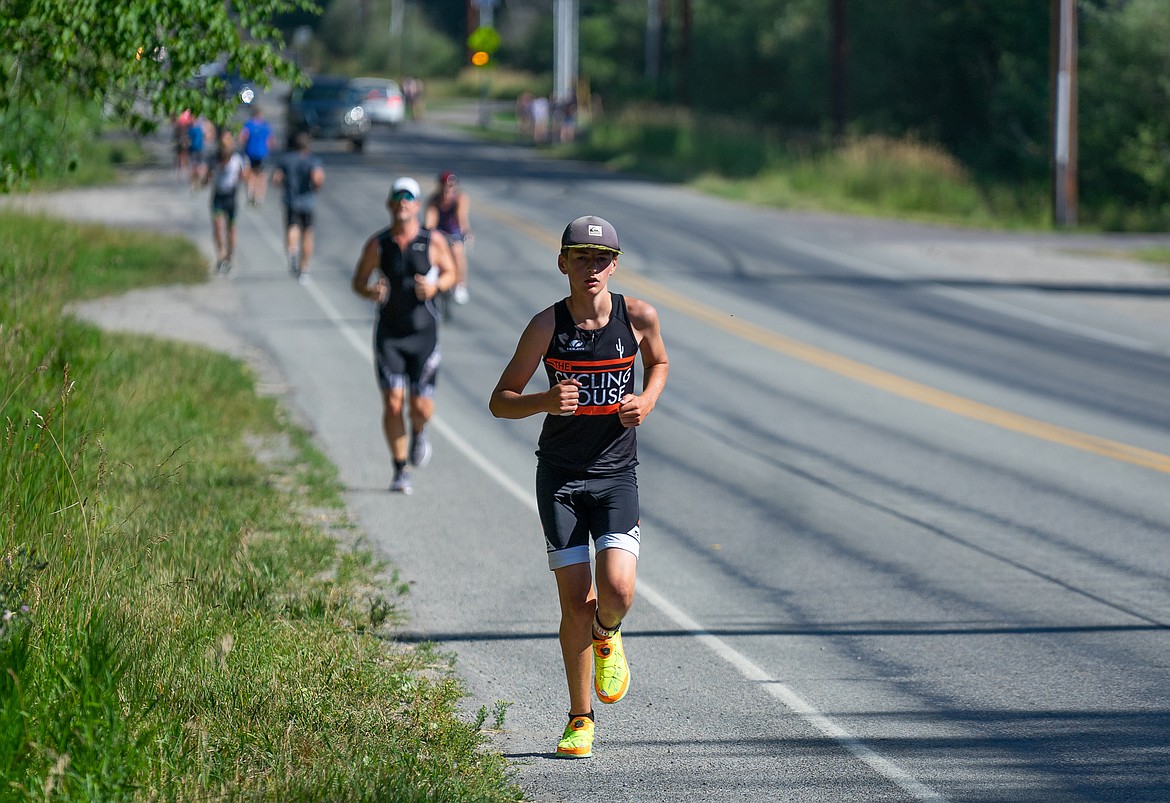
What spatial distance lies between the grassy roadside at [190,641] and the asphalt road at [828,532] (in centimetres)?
39

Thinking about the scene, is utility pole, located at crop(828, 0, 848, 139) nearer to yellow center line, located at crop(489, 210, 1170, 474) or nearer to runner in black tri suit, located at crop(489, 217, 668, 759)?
yellow center line, located at crop(489, 210, 1170, 474)

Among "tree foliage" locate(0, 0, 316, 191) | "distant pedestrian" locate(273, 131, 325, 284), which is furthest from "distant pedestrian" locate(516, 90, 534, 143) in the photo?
"tree foliage" locate(0, 0, 316, 191)

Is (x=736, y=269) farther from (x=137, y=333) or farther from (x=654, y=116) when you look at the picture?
(x=654, y=116)

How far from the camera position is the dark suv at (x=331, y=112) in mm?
47438

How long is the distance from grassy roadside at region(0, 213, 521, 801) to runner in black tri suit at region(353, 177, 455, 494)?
0.86m

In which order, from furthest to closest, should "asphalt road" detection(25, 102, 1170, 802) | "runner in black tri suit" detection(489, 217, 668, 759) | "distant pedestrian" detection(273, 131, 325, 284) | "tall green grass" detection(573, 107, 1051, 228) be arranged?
1. "tall green grass" detection(573, 107, 1051, 228)
2. "distant pedestrian" detection(273, 131, 325, 284)
3. "asphalt road" detection(25, 102, 1170, 802)
4. "runner in black tri suit" detection(489, 217, 668, 759)

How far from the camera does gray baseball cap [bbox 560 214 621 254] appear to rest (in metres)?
5.77

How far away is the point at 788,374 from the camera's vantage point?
1681cm

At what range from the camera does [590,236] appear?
5.77 metres

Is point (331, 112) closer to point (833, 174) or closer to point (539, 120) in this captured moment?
point (539, 120)

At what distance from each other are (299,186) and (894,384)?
9338mm

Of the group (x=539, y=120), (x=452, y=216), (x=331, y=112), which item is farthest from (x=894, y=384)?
(x=539, y=120)

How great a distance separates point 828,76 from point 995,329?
107 ft

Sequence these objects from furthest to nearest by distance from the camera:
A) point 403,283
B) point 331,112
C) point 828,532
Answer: point 331,112, point 403,283, point 828,532
